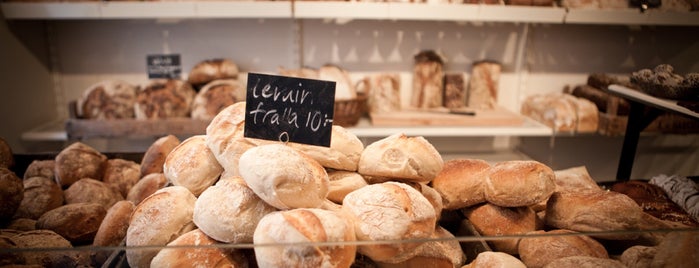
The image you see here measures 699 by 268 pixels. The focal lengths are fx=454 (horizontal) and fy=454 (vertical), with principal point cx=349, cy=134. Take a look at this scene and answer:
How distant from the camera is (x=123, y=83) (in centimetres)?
271

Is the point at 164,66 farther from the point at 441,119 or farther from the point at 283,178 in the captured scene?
the point at 283,178

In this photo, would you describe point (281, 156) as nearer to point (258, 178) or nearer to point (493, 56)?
point (258, 178)

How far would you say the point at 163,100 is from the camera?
→ 8.66 feet

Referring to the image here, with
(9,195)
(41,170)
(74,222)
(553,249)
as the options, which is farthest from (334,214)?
(41,170)

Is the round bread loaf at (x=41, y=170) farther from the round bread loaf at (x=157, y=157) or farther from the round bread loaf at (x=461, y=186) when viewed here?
the round bread loaf at (x=461, y=186)

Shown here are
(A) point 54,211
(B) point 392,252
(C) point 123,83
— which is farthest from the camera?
(C) point 123,83

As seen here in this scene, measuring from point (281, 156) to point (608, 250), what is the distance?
708mm

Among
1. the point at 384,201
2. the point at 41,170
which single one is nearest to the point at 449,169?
the point at 384,201

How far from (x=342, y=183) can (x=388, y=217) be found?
21 cm

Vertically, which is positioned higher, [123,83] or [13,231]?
[123,83]

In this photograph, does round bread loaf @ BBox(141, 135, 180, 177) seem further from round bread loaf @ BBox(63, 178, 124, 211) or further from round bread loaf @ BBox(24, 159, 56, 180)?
round bread loaf @ BBox(24, 159, 56, 180)

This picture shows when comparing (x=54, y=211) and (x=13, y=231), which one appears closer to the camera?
(x=13, y=231)

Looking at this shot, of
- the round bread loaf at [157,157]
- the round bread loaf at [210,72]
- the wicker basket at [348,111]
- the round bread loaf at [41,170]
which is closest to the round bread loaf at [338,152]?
the round bread loaf at [157,157]

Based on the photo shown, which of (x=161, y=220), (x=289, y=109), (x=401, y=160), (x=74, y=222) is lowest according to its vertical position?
(x=74, y=222)
